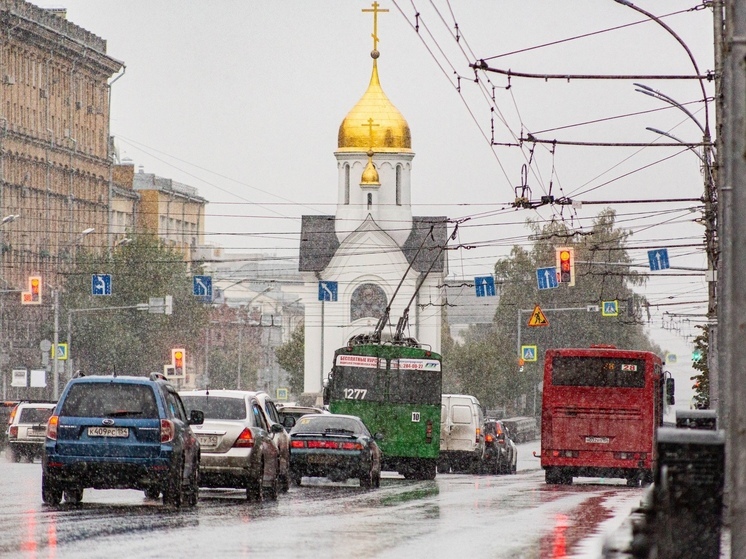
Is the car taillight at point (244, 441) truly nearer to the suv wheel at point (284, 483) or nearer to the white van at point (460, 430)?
the suv wheel at point (284, 483)

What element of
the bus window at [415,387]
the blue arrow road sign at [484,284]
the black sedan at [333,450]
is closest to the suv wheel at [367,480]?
the black sedan at [333,450]

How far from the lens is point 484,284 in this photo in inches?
2672

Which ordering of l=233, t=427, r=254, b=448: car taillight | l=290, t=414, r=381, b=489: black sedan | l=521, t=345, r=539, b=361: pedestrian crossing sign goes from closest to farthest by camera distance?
l=233, t=427, r=254, b=448: car taillight, l=290, t=414, r=381, b=489: black sedan, l=521, t=345, r=539, b=361: pedestrian crossing sign

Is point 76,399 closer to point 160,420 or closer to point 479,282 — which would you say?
point 160,420

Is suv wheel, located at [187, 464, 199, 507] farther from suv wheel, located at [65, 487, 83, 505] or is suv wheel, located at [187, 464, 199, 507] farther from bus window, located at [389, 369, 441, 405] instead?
bus window, located at [389, 369, 441, 405]

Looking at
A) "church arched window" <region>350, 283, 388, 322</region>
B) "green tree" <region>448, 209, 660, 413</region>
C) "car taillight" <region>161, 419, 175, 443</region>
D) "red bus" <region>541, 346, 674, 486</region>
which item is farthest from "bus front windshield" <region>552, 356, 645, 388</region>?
"green tree" <region>448, 209, 660, 413</region>

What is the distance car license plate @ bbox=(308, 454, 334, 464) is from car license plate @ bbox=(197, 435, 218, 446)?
707 centimetres

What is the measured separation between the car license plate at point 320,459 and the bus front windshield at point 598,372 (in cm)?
743

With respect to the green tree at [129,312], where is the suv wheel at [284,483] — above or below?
below

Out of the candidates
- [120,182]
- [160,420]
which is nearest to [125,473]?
[160,420]

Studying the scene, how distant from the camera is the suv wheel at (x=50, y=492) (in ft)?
67.7

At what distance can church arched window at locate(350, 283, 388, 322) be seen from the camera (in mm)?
96875

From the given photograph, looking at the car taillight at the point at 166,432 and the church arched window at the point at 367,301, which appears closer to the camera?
the car taillight at the point at 166,432

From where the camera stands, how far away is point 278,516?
784 inches
